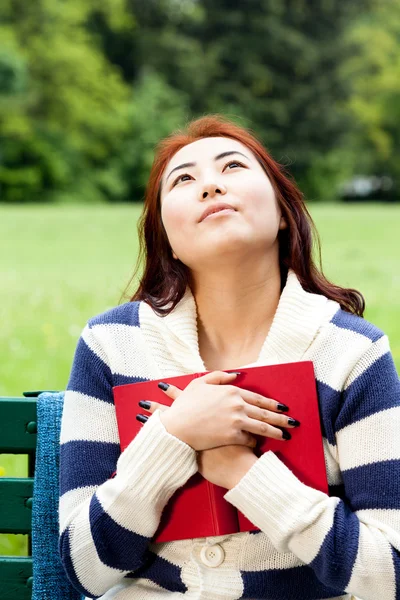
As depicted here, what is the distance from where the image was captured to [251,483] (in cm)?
143

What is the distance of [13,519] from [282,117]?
26262 millimetres

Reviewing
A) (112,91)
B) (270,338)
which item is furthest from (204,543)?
(112,91)

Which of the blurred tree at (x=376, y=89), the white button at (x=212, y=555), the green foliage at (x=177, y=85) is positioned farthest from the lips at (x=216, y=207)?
the blurred tree at (x=376, y=89)

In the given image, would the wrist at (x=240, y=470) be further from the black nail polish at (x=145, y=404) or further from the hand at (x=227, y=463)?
the black nail polish at (x=145, y=404)

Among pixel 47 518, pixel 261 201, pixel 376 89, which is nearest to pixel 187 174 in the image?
pixel 261 201

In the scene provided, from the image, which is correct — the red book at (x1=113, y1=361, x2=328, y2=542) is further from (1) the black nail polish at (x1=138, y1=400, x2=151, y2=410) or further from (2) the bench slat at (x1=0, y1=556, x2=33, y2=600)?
(2) the bench slat at (x1=0, y1=556, x2=33, y2=600)

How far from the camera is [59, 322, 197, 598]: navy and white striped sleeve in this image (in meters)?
1.47

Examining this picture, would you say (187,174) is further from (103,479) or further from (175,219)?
(103,479)

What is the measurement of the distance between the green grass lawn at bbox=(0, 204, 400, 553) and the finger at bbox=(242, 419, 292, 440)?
0.49m

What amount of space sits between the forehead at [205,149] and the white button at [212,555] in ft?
2.41

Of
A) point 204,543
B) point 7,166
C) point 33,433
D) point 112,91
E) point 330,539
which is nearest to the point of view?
point 330,539

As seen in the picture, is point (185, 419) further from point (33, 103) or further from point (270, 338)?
point (33, 103)

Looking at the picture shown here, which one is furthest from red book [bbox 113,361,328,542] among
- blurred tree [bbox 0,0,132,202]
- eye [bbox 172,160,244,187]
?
blurred tree [bbox 0,0,132,202]

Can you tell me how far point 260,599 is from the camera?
1.54 m
